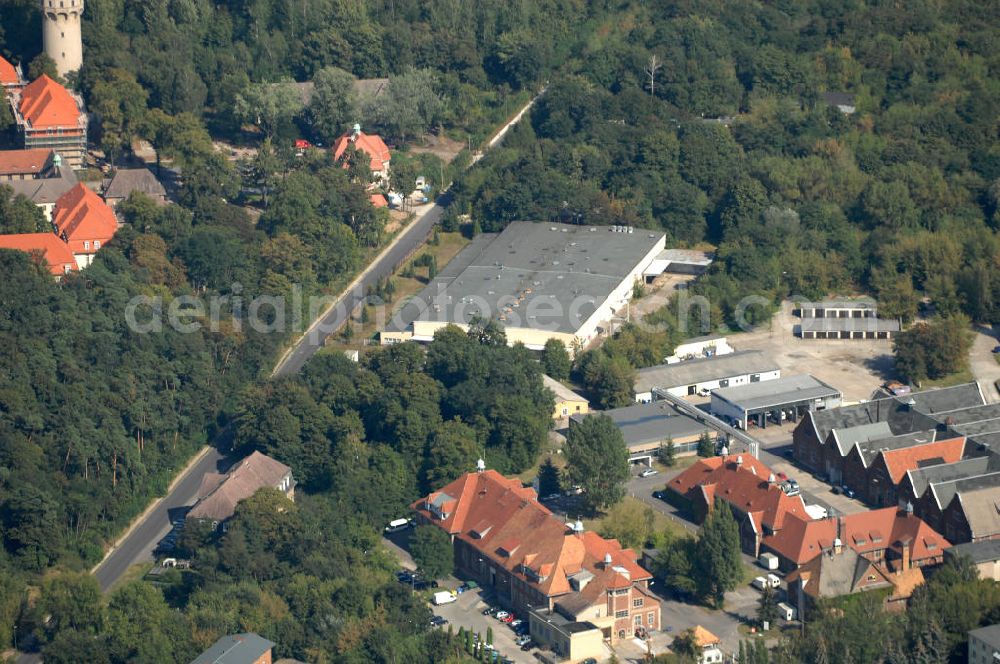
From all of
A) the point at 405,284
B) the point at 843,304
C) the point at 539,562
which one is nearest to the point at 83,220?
the point at 405,284

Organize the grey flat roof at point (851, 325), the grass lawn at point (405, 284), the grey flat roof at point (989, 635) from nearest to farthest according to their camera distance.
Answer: the grey flat roof at point (989, 635)
the grass lawn at point (405, 284)
the grey flat roof at point (851, 325)

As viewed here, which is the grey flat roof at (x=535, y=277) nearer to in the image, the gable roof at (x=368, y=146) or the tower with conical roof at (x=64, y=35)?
the gable roof at (x=368, y=146)

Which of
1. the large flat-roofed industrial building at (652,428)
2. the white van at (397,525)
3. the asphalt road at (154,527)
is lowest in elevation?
the asphalt road at (154,527)

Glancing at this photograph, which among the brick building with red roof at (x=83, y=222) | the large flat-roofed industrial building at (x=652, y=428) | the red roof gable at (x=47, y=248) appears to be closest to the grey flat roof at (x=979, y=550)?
the large flat-roofed industrial building at (x=652, y=428)

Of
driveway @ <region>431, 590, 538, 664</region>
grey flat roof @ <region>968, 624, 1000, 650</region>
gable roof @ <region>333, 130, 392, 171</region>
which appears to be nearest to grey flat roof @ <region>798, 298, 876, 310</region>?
gable roof @ <region>333, 130, 392, 171</region>

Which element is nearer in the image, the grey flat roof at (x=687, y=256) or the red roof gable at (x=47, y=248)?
the red roof gable at (x=47, y=248)

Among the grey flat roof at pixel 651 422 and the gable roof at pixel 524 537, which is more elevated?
the gable roof at pixel 524 537

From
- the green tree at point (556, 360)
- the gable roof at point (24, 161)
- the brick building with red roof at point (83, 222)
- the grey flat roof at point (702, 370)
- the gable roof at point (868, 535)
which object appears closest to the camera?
the gable roof at point (868, 535)

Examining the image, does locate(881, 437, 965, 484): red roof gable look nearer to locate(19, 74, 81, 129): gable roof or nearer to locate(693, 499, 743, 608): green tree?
locate(693, 499, 743, 608): green tree
